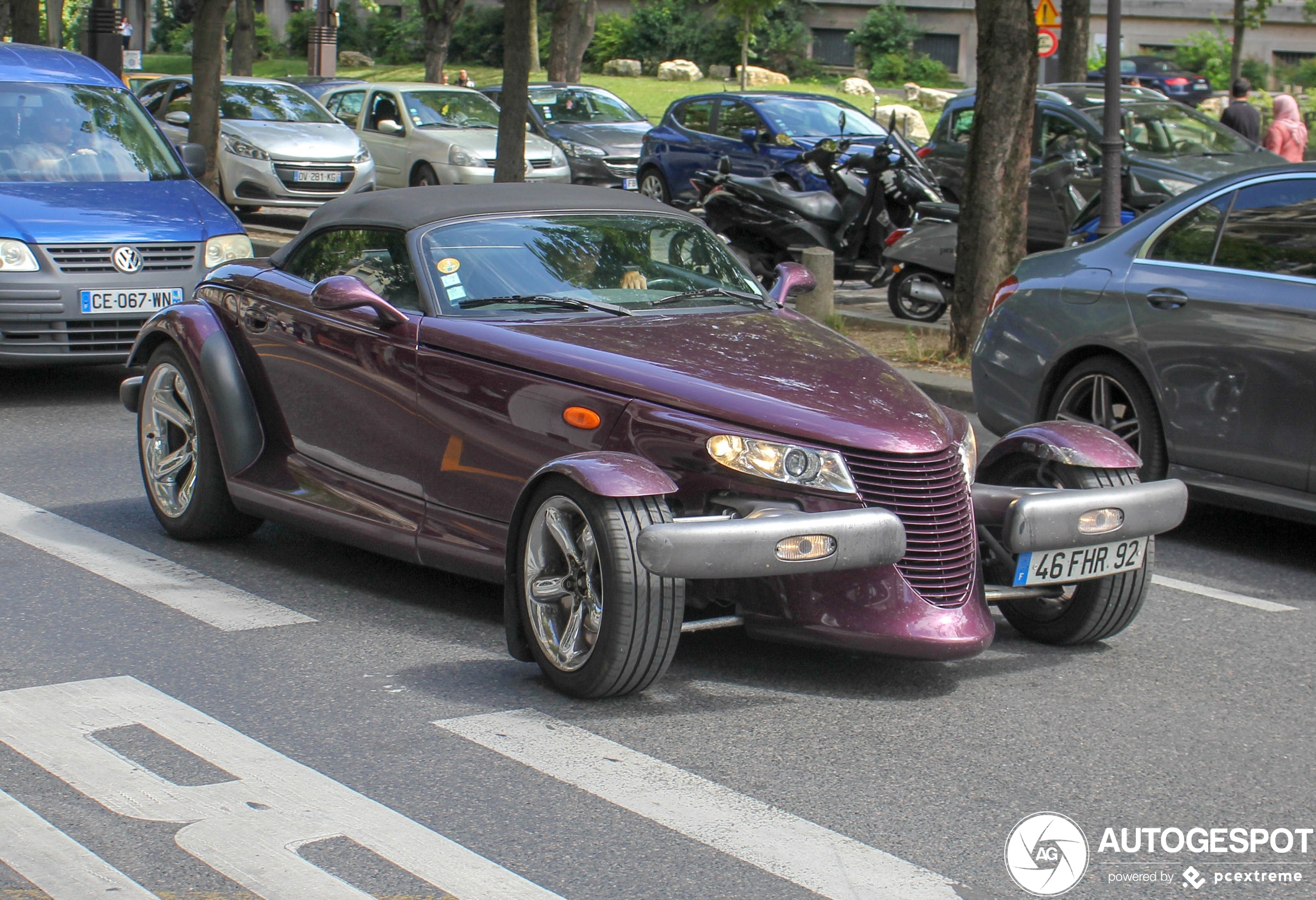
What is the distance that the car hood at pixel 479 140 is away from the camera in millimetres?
21422

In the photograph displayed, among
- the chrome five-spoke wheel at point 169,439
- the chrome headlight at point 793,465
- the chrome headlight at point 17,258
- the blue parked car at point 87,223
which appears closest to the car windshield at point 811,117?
the blue parked car at point 87,223

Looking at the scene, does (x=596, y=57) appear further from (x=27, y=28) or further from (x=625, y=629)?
(x=625, y=629)

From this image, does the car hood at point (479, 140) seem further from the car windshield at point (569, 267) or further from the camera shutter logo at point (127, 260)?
the car windshield at point (569, 267)

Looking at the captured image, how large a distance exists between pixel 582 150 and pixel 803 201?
30.8 ft

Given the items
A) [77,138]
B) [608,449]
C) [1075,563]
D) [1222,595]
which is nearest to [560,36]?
[77,138]

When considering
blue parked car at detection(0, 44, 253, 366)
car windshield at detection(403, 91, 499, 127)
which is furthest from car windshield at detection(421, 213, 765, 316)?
car windshield at detection(403, 91, 499, 127)

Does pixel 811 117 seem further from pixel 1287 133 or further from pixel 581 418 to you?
pixel 581 418

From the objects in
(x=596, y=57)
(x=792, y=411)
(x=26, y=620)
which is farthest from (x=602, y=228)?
(x=596, y=57)

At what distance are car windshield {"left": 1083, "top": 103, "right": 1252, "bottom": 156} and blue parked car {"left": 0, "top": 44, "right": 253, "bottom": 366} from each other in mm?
9133

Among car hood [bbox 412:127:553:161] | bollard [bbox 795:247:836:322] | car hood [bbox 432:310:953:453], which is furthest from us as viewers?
car hood [bbox 412:127:553:161]

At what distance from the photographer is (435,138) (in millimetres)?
21609

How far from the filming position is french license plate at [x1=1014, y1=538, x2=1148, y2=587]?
4.94m

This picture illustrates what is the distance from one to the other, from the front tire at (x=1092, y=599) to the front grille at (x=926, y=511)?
2.08 feet

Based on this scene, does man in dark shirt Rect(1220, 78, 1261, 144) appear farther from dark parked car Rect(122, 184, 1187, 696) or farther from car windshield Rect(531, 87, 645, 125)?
dark parked car Rect(122, 184, 1187, 696)
